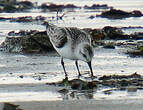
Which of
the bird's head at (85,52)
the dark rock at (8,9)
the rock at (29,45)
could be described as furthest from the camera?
the dark rock at (8,9)

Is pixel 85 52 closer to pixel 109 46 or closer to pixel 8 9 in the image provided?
pixel 109 46

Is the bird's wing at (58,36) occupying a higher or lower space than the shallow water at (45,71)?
higher

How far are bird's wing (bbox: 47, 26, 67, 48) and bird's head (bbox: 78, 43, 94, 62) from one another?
1.74ft

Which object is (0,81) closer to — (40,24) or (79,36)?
(79,36)

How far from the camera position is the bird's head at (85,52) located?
8.48 meters

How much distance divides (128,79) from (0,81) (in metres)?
2.16

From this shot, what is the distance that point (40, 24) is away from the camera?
16984 mm

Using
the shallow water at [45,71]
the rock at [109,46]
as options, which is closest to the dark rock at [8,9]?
the shallow water at [45,71]

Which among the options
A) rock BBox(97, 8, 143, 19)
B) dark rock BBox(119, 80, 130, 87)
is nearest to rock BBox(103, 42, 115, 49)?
dark rock BBox(119, 80, 130, 87)

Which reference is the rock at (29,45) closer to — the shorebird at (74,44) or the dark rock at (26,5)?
the shorebird at (74,44)

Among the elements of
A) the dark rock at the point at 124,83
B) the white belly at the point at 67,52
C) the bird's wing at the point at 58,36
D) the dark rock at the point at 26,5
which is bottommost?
the dark rock at the point at 26,5

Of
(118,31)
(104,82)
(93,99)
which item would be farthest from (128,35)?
(93,99)

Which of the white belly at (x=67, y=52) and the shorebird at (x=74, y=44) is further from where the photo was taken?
the white belly at (x=67, y=52)

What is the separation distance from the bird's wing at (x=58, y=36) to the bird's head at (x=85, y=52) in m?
0.53
